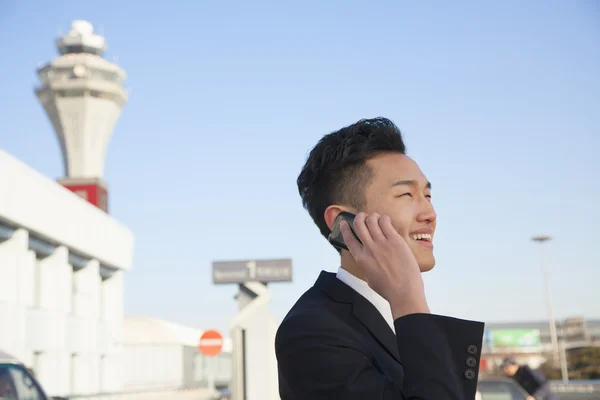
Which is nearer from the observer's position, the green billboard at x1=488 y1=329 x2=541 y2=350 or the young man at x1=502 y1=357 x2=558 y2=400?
the young man at x1=502 y1=357 x2=558 y2=400

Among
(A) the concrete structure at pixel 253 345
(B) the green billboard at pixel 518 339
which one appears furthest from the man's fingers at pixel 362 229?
(B) the green billboard at pixel 518 339

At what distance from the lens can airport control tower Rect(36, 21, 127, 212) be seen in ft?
282

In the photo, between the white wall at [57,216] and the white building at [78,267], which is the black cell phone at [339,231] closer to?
the white building at [78,267]

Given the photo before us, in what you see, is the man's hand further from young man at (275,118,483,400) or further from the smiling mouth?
the smiling mouth

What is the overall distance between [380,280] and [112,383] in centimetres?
5785

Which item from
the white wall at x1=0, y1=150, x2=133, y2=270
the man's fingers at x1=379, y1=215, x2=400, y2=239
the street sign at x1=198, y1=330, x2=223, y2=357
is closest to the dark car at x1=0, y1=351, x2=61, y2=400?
the man's fingers at x1=379, y1=215, x2=400, y2=239

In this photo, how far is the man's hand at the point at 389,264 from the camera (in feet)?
7.46

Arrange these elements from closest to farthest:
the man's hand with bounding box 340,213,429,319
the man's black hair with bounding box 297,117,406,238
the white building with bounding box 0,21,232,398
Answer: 1. the man's hand with bounding box 340,213,429,319
2. the man's black hair with bounding box 297,117,406,238
3. the white building with bounding box 0,21,232,398

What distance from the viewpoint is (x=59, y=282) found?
44.9 meters

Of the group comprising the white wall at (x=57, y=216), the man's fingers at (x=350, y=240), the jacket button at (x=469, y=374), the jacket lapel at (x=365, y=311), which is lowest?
the jacket button at (x=469, y=374)

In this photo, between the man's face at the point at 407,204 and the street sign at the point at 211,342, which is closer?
the man's face at the point at 407,204

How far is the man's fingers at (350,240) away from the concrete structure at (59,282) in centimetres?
3469

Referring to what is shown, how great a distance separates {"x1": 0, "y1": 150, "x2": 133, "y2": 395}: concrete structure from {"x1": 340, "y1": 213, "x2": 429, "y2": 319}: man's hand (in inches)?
1370

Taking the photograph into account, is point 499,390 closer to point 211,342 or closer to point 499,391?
point 499,391
